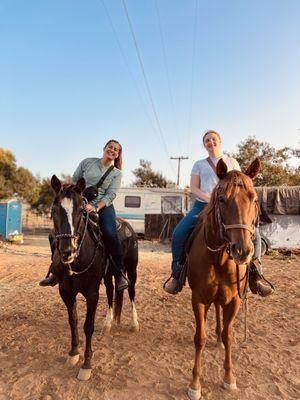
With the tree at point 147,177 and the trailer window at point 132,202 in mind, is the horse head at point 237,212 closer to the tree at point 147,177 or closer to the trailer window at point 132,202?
the trailer window at point 132,202

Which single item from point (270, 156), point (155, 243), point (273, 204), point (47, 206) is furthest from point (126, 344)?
point (47, 206)

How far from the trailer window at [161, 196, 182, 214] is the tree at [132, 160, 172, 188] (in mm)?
18269

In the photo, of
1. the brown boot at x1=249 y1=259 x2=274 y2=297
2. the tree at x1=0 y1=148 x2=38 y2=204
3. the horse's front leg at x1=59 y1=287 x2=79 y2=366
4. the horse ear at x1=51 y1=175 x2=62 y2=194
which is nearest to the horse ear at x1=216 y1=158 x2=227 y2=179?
the brown boot at x1=249 y1=259 x2=274 y2=297

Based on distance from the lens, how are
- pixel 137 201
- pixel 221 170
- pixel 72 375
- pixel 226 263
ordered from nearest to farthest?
pixel 221 170 → pixel 226 263 → pixel 72 375 → pixel 137 201

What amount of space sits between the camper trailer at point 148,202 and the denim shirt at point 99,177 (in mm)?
15120

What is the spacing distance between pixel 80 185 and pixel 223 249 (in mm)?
1779

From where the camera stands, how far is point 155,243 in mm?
17594

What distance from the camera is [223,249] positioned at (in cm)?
305

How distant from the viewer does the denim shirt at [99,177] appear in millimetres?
4441

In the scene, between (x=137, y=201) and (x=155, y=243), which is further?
(x=137, y=201)

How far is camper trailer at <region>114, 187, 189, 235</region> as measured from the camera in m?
19.8

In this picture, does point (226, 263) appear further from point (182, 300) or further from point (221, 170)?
point (182, 300)

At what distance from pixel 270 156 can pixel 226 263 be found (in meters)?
22.7

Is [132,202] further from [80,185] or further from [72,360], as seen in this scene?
[80,185]
